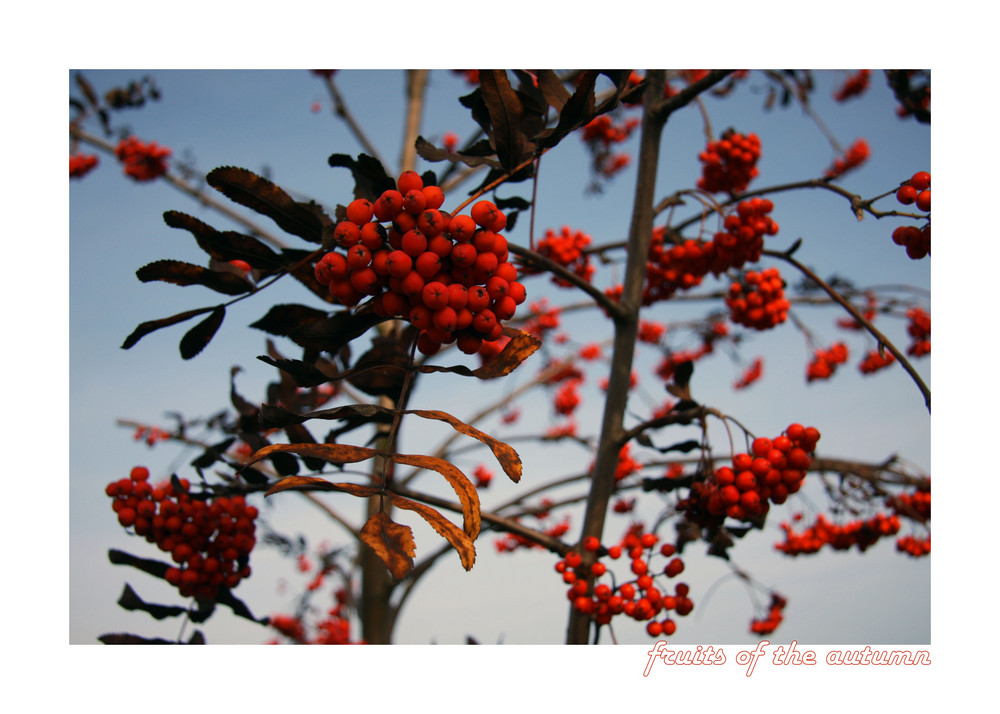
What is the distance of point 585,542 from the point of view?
5.43 feet

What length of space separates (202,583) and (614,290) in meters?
1.99

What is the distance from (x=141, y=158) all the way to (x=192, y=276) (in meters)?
3.79

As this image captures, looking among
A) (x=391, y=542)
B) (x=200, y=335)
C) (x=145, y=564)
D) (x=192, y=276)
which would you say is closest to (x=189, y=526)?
(x=145, y=564)

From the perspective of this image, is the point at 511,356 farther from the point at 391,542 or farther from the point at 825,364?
the point at 825,364

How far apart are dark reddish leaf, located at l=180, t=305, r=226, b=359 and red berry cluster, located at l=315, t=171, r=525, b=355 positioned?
17.6 inches

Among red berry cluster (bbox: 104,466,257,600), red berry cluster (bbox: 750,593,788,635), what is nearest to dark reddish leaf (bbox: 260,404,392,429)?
red berry cluster (bbox: 104,466,257,600)

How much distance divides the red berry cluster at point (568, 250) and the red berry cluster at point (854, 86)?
334 centimetres

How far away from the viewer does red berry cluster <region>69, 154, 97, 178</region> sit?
14.9 ft

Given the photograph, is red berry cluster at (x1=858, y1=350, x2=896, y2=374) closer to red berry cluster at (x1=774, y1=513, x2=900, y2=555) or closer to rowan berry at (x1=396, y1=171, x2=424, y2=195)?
red berry cluster at (x1=774, y1=513, x2=900, y2=555)

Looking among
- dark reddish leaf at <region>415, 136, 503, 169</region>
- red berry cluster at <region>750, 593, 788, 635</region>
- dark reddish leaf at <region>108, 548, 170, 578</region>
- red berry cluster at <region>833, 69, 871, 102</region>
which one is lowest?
red berry cluster at <region>750, 593, 788, 635</region>

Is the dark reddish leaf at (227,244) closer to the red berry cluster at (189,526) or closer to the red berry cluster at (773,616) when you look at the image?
the red berry cluster at (189,526)

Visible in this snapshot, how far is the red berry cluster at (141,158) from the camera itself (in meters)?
4.28

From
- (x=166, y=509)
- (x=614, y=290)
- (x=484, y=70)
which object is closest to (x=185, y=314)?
(x=166, y=509)

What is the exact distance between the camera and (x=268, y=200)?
1166mm
